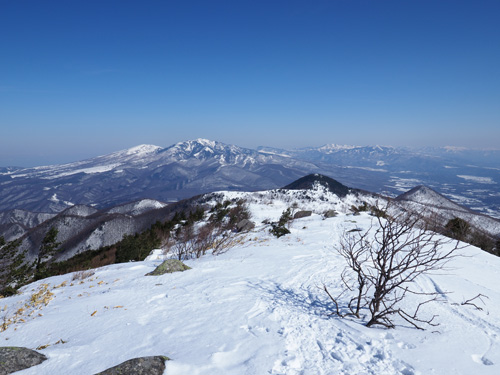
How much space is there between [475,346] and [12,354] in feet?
26.7

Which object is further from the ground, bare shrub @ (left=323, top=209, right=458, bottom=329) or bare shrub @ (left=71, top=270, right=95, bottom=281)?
bare shrub @ (left=323, top=209, right=458, bottom=329)

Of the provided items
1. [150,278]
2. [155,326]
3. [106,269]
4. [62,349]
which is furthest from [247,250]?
[62,349]

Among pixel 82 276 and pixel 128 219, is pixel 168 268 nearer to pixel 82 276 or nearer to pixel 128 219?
pixel 82 276

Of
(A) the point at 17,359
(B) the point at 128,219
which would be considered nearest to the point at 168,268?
(A) the point at 17,359

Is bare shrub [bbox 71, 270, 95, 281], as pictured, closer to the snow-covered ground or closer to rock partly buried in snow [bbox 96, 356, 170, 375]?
the snow-covered ground

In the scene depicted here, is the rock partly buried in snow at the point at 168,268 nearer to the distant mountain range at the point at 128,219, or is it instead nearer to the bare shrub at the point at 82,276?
the bare shrub at the point at 82,276

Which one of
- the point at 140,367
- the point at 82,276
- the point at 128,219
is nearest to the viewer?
the point at 140,367

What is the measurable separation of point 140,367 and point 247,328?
2372 millimetres

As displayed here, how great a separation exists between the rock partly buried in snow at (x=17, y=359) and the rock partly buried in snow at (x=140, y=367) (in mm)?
1578

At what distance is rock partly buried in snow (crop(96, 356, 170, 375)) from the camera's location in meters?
3.55

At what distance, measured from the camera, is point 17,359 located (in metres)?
3.96

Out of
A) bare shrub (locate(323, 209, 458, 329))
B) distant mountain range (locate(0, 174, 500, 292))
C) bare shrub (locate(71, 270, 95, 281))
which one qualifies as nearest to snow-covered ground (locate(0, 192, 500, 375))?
bare shrub (locate(323, 209, 458, 329))

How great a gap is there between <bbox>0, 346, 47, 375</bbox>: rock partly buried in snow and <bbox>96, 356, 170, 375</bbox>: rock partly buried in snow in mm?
1578

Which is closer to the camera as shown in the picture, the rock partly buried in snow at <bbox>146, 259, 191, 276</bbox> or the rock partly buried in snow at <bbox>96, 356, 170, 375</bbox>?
the rock partly buried in snow at <bbox>96, 356, 170, 375</bbox>
